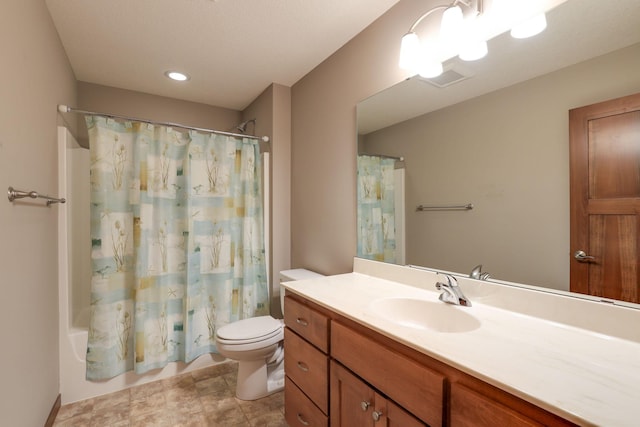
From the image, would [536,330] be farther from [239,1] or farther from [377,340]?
[239,1]

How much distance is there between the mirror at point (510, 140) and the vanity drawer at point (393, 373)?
587 mm

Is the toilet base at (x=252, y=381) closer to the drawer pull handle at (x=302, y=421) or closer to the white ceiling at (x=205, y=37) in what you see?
the drawer pull handle at (x=302, y=421)

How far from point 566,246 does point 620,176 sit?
10.5 inches

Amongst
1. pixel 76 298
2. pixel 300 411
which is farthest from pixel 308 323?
pixel 76 298

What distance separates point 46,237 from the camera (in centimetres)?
159

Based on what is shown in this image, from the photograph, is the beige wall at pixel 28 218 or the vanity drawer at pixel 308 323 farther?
the vanity drawer at pixel 308 323

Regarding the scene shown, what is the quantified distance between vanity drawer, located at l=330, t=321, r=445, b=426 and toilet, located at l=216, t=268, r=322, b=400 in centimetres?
86

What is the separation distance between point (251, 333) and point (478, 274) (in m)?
1.40

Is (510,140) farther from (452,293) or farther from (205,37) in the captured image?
(205,37)

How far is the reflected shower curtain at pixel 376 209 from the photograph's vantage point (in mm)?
1650

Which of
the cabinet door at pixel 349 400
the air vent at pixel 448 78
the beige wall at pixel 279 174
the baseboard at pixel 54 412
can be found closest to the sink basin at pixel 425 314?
the cabinet door at pixel 349 400

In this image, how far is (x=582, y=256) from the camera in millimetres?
946

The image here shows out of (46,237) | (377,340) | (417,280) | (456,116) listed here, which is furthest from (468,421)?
(46,237)

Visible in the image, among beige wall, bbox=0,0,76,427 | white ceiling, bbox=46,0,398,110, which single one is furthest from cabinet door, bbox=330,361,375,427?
white ceiling, bbox=46,0,398,110
